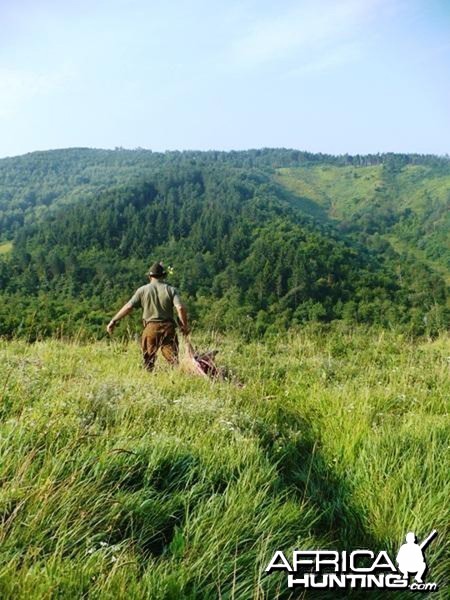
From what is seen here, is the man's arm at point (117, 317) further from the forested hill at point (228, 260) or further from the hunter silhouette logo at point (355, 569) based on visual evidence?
the forested hill at point (228, 260)

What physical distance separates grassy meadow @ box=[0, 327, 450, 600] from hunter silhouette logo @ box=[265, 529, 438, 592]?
0.17 ft

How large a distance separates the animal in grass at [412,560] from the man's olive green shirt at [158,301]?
5.47m

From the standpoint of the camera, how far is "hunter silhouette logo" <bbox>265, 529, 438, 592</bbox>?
2.30m

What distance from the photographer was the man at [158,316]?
291 inches

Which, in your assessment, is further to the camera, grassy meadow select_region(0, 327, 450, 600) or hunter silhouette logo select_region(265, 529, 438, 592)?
hunter silhouette logo select_region(265, 529, 438, 592)

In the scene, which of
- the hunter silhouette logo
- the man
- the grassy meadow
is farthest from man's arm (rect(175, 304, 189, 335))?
the hunter silhouette logo

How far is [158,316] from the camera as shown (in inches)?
297

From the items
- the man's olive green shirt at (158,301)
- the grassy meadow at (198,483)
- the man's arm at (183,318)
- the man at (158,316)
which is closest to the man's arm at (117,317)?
the man at (158,316)

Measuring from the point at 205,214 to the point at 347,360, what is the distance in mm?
175386

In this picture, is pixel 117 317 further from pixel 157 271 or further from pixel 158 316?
pixel 157 271

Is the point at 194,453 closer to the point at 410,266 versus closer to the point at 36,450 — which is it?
the point at 36,450

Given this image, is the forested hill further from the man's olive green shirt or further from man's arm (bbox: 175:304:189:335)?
man's arm (bbox: 175:304:189:335)

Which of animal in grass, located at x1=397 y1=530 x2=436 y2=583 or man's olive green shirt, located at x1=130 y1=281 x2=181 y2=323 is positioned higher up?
man's olive green shirt, located at x1=130 y1=281 x2=181 y2=323

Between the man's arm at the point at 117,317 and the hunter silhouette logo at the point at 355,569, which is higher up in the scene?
the man's arm at the point at 117,317
